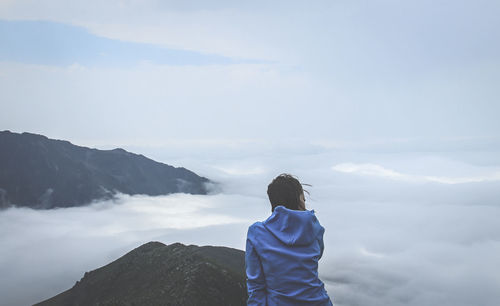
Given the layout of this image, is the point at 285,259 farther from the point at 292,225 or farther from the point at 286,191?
the point at 286,191

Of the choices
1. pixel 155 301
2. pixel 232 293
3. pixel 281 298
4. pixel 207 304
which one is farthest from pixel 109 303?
pixel 281 298

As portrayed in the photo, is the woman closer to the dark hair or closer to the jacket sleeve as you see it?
the jacket sleeve

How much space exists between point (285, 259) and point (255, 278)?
0.51 metres

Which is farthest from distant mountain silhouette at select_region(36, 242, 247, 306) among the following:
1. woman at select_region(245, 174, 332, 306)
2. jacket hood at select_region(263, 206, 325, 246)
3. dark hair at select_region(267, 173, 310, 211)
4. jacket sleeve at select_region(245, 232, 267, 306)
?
jacket hood at select_region(263, 206, 325, 246)

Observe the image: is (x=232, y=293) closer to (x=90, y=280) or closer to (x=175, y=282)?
(x=175, y=282)

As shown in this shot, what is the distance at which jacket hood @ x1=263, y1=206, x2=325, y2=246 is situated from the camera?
518 cm

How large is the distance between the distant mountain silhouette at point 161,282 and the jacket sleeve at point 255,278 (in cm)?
11409

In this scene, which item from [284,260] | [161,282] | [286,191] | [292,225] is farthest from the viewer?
[161,282]

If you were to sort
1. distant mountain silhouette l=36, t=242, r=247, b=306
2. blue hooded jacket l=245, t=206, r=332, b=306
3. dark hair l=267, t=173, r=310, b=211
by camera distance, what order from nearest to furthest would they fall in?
1. blue hooded jacket l=245, t=206, r=332, b=306
2. dark hair l=267, t=173, r=310, b=211
3. distant mountain silhouette l=36, t=242, r=247, b=306

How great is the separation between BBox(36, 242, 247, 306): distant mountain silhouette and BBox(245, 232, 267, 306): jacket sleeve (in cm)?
11409

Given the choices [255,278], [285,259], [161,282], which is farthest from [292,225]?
[161,282]

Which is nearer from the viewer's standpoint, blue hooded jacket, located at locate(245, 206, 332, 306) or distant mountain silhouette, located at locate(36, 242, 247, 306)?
blue hooded jacket, located at locate(245, 206, 332, 306)

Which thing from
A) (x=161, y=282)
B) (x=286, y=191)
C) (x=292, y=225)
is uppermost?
(x=286, y=191)

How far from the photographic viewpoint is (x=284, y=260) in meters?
5.10
